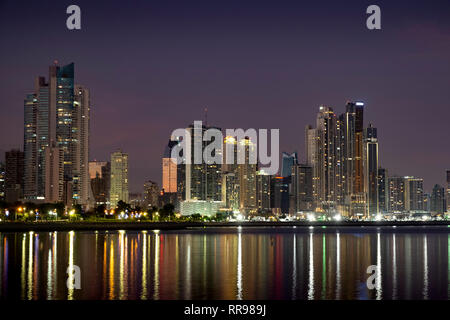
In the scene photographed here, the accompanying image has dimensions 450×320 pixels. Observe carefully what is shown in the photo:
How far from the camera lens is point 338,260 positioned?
6244 cm

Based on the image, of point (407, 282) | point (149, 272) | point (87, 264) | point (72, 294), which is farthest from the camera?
point (87, 264)

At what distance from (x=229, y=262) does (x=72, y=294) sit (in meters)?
25.8

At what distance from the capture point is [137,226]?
182 m

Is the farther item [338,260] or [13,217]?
[13,217]

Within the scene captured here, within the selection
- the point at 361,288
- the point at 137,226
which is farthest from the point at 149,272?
the point at 137,226

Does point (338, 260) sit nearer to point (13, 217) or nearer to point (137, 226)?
point (137, 226)

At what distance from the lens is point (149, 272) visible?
48469 mm

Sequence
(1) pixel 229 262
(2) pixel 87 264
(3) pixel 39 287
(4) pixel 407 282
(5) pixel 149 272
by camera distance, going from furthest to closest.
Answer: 1. (1) pixel 229 262
2. (2) pixel 87 264
3. (5) pixel 149 272
4. (4) pixel 407 282
5. (3) pixel 39 287
